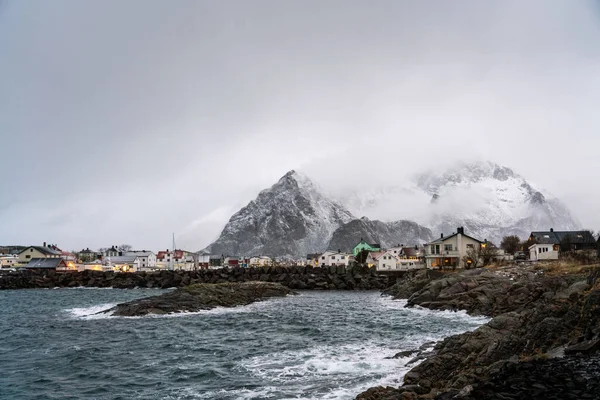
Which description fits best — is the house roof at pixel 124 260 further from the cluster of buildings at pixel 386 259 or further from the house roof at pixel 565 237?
the house roof at pixel 565 237

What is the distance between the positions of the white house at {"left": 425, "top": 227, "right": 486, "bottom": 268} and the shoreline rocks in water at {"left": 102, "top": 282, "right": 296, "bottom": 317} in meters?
43.7

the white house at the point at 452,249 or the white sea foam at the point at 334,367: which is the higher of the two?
the white house at the point at 452,249

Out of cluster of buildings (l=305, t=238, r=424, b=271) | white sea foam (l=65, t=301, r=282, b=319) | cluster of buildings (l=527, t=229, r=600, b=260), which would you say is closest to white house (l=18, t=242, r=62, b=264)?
cluster of buildings (l=305, t=238, r=424, b=271)

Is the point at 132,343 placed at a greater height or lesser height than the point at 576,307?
lesser

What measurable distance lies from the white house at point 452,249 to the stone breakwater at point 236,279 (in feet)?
32.3

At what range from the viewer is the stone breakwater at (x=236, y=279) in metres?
109

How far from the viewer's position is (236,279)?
118m

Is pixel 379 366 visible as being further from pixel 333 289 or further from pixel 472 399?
pixel 333 289

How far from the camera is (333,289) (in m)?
107

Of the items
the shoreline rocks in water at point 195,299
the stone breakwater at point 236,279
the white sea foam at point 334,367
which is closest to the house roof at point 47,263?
the stone breakwater at point 236,279

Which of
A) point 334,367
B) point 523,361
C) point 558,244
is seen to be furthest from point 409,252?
point 523,361

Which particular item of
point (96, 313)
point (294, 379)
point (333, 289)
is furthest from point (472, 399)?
point (333, 289)

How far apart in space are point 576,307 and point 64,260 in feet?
548

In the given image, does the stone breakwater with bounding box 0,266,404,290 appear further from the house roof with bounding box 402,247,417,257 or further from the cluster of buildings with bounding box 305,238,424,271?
the house roof with bounding box 402,247,417,257
